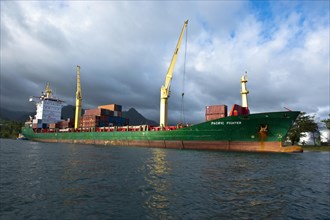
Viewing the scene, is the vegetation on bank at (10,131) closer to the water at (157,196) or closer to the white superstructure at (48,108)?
the white superstructure at (48,108)

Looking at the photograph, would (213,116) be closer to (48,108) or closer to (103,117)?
(103,117)

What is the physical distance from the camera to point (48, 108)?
9938 centimetres

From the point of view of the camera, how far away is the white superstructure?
97812 millimetres

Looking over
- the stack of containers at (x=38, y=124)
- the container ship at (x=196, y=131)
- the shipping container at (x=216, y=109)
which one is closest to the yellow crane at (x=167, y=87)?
the container ship at (x=196, y=131)

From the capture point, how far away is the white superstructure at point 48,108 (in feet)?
321

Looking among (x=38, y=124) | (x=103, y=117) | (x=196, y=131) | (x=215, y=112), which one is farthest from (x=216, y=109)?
(x=38, y=124)

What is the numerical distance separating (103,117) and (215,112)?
41.0 metres

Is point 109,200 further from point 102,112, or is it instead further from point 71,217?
point 102,112

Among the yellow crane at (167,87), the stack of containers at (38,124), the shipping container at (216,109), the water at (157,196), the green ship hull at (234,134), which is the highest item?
the yellow crane at (167,87)

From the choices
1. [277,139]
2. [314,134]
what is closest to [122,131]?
[277,139]

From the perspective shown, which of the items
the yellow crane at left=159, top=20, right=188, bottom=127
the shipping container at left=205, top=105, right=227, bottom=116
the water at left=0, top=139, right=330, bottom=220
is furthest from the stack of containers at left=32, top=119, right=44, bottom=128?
the water at left=0, top=139, right=330, bottom=220

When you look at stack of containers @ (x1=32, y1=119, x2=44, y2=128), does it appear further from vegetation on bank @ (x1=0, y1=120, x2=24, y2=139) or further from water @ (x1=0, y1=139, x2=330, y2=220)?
vegetation on bank @ (x1=0, y1=120, x2=24, y2=139)

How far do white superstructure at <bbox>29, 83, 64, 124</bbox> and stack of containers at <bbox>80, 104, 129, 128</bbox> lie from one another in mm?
23159

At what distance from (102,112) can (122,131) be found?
1950cm
